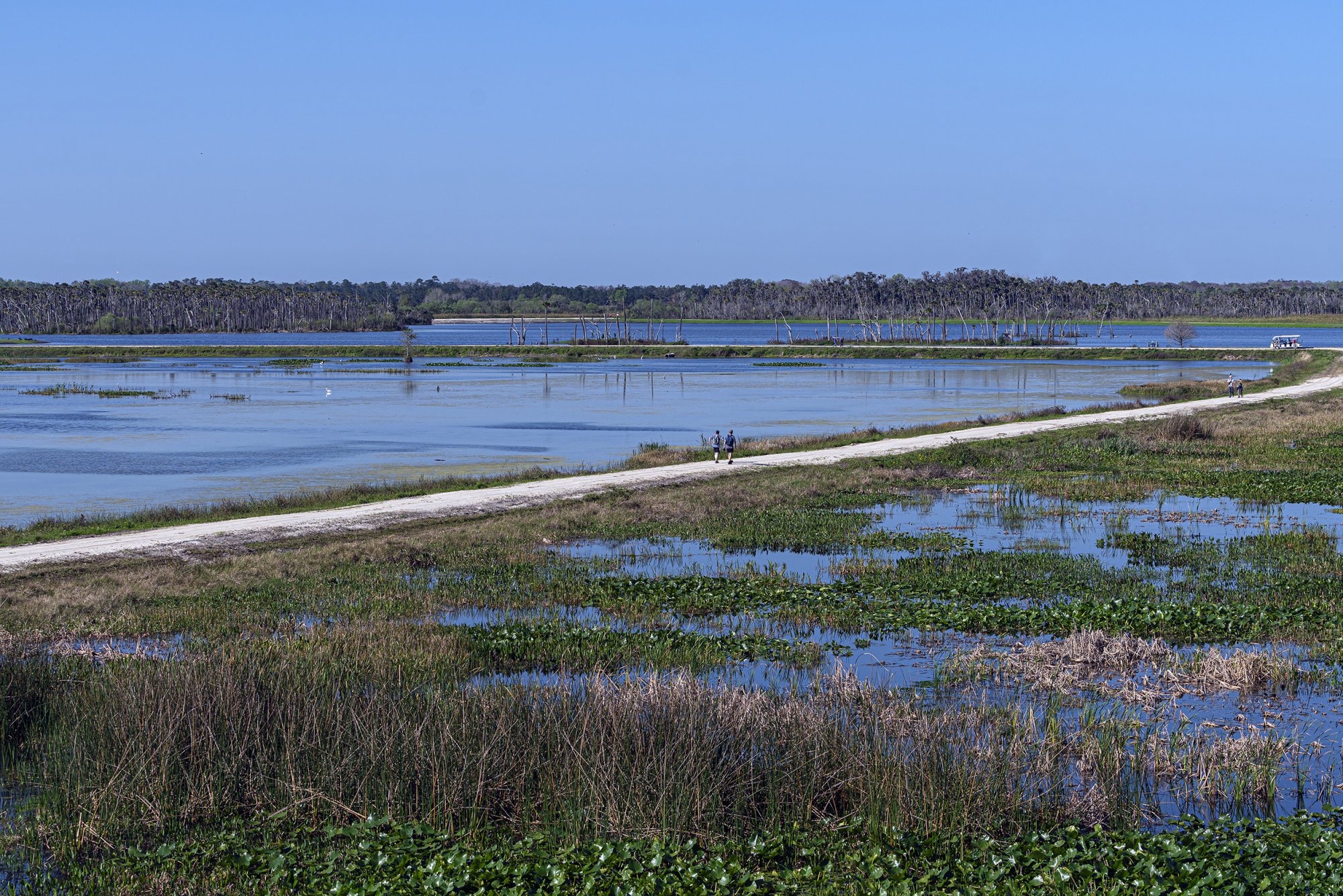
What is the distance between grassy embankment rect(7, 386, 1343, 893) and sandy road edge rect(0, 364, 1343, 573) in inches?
217

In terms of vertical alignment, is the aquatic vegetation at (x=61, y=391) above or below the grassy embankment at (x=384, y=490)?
above

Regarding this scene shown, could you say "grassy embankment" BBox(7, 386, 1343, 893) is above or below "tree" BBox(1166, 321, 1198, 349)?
below

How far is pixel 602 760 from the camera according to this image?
11.6 meters

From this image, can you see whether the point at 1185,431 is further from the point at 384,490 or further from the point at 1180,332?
the point at 1180,332

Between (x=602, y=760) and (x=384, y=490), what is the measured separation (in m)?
24.9

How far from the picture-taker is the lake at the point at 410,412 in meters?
43.7

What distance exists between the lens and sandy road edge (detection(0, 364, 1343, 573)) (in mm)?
25281

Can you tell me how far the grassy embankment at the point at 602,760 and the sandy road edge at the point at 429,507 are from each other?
552 centimetres

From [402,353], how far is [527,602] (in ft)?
427

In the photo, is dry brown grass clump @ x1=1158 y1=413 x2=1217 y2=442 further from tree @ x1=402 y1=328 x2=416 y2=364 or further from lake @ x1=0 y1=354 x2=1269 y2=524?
tree @ x1=402 y1=328 x2=416 y2=364

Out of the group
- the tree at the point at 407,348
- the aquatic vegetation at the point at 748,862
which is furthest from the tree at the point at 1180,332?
the aquatic vegetation at the point at 748,862

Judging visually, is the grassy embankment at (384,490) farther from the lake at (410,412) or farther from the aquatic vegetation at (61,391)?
the aquatic vegetation at (61,391)

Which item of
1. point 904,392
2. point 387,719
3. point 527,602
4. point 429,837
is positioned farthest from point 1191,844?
point 904,392

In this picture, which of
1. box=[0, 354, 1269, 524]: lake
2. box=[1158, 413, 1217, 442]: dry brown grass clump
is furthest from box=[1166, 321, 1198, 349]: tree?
box=[1158, 413, 1217, 442]: dry brown grass clump
